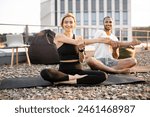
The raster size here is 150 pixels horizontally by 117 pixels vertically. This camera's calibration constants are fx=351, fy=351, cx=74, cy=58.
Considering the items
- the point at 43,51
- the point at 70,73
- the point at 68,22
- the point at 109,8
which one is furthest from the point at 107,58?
the point at 109,8

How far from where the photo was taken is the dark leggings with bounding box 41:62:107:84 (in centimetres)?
209

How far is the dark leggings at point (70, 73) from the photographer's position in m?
2.09

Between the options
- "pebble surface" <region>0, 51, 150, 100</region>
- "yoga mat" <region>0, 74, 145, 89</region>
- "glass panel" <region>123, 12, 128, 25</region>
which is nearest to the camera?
"pebble surface" <region>0, 51, 150, 100</region>

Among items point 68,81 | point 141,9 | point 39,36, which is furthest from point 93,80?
point 39,36

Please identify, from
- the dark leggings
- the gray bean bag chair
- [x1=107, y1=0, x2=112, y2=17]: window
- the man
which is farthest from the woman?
[x1=107, y1=0, x2=112, y2=17]: window

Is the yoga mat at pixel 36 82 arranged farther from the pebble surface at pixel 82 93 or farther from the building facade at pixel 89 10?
the building facade at pixel 89 10

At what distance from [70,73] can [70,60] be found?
9 centimetres

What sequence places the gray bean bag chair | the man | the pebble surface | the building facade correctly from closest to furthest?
the pebble surface < the man < the gray bean bag chair < the building facade

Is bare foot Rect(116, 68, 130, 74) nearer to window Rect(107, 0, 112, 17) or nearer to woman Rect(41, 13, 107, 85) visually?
woman Rect(41, 13, 107, 85)

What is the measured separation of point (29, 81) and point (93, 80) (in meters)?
0.43

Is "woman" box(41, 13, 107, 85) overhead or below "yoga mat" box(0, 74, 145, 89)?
overhead

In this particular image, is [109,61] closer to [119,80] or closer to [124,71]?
[124,71]

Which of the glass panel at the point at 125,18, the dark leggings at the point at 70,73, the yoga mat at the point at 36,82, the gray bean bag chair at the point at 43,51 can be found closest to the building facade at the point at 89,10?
the glass panel at the point at 125,18

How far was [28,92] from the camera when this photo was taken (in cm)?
196
